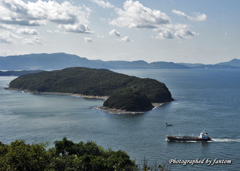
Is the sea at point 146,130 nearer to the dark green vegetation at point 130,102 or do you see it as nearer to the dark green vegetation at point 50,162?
the dark green vegetation at point 130,102

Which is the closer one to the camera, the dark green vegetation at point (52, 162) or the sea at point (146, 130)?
the dark green vegetation at point (52, 162)

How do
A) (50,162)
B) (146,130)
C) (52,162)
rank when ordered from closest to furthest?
1. (52,162)
2. (50,162)
3. (146,130)

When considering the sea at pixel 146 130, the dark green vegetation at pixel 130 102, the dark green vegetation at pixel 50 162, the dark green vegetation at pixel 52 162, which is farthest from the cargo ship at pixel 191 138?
the dark green vegetation at pixel 130 102

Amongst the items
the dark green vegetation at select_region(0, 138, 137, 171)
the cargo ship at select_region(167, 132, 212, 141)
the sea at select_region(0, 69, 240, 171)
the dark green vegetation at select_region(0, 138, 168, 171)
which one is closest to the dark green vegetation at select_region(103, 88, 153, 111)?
the sea at select_region(0, 69, 240, 171)

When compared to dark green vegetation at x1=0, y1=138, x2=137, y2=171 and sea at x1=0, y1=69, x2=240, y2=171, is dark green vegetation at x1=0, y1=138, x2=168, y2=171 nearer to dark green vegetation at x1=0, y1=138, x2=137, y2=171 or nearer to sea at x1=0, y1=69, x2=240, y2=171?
dark green vegetation at x1=0, y1=138, x2=137, y2=171

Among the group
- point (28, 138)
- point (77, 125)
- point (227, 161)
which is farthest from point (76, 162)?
point (77, 125)

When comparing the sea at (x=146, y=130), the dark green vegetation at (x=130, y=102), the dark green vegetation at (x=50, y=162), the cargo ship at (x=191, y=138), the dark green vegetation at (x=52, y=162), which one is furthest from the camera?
the dark green vegetation at (x=130, y=102)

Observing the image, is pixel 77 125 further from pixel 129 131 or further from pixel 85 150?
pixel 85 150

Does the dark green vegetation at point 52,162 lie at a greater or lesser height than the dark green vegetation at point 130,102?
lesser

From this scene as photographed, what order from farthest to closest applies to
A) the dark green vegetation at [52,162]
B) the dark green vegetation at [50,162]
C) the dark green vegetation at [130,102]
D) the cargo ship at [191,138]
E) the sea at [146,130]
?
the dark green vegetation at [130,102]
the cargo ship at [191,138]
the sea at [146,130]
the dark green vegetation at [50,162]
the dark green vegetation at [52,162]

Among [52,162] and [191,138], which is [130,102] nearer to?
[191,138]

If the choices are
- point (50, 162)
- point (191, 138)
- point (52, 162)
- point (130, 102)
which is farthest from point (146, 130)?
point (52, 162)
